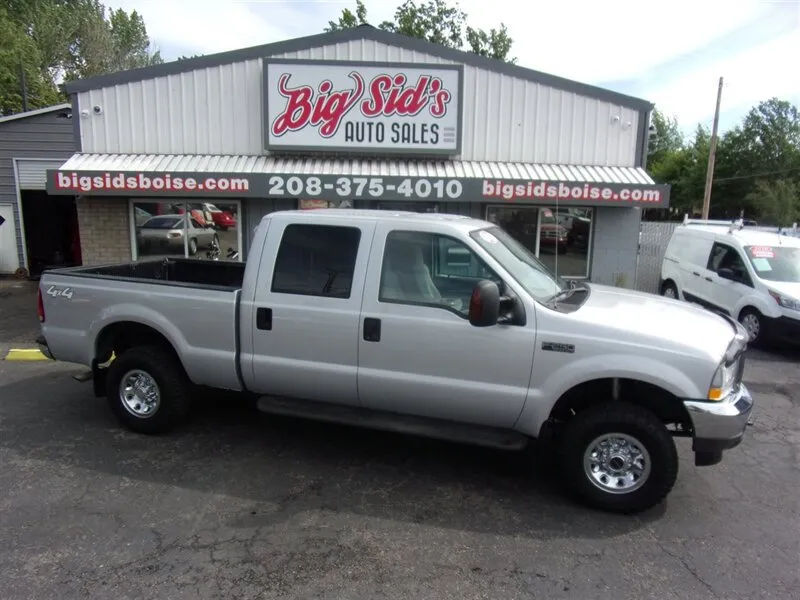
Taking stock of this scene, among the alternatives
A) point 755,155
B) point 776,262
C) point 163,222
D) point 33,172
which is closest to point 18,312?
point 163,222

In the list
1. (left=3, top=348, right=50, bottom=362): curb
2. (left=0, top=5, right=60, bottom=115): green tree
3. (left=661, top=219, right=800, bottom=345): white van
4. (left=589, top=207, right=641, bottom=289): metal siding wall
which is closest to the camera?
(left=3, top=348, right=50, bottom=362): curb

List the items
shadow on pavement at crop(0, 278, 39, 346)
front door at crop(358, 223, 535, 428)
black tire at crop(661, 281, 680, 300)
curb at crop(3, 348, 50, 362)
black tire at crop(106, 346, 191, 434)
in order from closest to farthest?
front door at crop(358, 223, 535, 428) → black tire at crop(106, 346, 191, 434) → curb at crop(3, 348, 50, 362) → shadow on pavement at crop(0, 278, 39, 346) → black tire at crop(661, 281, 680, 300)

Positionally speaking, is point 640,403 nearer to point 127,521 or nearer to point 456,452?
point 456,452

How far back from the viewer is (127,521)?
11.9ft

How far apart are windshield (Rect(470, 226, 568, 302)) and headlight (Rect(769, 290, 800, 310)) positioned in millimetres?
5680

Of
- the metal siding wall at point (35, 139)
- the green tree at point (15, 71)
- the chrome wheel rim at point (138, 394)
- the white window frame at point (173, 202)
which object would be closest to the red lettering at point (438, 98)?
the white window frame at point (173, 202)

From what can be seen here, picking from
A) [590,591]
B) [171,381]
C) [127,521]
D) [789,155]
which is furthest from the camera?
[789,155]

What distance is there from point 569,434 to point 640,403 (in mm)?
563

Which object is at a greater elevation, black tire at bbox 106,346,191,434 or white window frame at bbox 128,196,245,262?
white window frame at bbox 128,196,245,262

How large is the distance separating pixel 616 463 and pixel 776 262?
7.41 metres

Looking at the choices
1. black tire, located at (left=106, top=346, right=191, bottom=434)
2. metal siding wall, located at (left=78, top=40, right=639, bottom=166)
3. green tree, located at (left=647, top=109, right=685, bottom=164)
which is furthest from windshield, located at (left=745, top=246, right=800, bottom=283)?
green tree, located at (left=647, top=109, right=685, bottom=164)

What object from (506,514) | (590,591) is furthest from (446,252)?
(590,591)

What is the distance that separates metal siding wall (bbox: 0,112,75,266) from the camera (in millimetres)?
14594

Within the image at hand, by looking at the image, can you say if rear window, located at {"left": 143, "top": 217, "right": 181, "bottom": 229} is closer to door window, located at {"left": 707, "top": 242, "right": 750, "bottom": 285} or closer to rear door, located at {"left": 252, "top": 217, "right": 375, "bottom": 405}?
rear door, located at {"left": 252, "top": 217, "right": 375, "bottom": 405}
